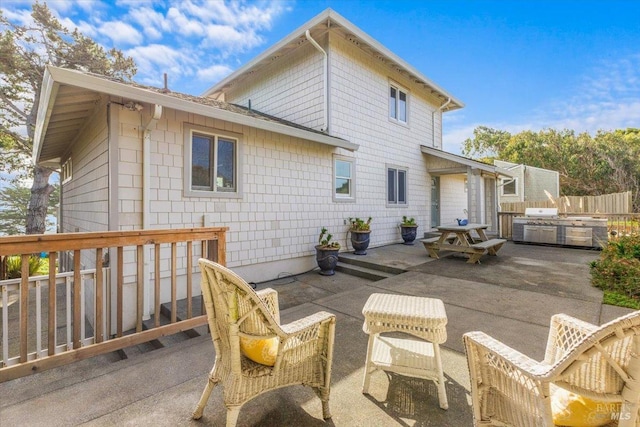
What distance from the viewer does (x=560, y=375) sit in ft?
3.78

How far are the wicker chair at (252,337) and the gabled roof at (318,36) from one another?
6.98m

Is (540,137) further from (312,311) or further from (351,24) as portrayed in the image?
(312,311)

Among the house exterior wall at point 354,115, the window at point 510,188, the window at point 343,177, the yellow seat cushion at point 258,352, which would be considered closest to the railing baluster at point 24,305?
the yellow seat cushion at point 258,352

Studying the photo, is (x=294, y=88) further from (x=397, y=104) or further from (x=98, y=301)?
(x=98, y=301)

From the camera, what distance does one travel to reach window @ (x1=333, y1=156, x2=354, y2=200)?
7.39 metres

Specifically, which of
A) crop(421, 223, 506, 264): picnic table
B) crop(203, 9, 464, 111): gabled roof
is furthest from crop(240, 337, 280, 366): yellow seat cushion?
crop(203, 9, 464, 111): gabled roof

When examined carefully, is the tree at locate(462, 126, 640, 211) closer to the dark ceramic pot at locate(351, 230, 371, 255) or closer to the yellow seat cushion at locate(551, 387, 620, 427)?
the dark ceramic pot at locate(351, 230, 371, 255)

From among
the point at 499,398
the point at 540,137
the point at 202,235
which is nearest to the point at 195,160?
the point at 202,235

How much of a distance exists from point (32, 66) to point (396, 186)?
16.0m

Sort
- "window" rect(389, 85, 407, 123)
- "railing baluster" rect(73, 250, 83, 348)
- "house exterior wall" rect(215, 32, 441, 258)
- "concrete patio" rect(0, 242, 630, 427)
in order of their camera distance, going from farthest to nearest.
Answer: "window" rect(389, 85, 407, 123), "house exterior wall" rect(215, 32, 441, 258), "railing baluster" rect(73, 250, 83, 348), "concrete patio" rect(0, 242, 630, 427)

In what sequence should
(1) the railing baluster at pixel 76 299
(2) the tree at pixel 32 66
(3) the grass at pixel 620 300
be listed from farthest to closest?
1. (2) the tree at pixel 32 66
2. (3) the grass at pixel 620 300
3. (1) the railing baluster at pixel 76 299

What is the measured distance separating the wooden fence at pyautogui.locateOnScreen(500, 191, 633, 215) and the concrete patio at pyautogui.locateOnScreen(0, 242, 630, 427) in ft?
33.7

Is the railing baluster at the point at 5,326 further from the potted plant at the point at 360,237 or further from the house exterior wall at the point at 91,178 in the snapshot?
the potted plant at the point at 360,237

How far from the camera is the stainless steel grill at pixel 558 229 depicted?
26.9 feet
